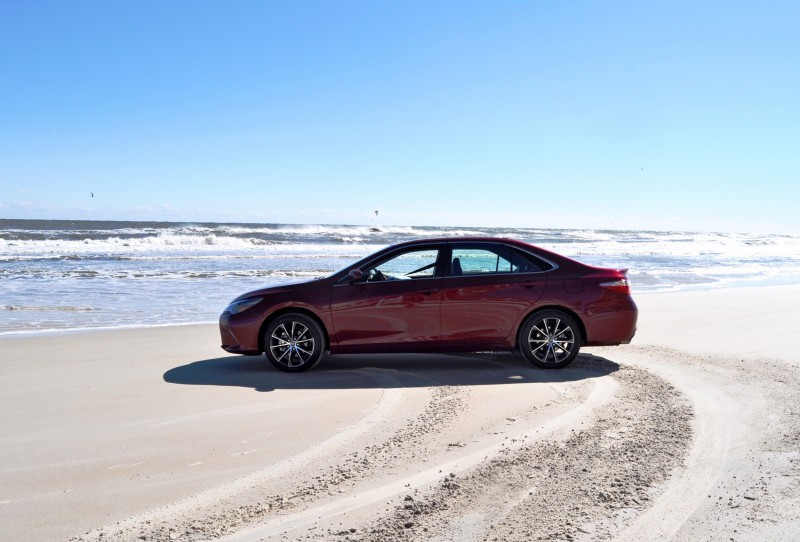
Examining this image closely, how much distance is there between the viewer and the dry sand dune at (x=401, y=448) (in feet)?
11.2

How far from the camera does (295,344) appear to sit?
23.9ft

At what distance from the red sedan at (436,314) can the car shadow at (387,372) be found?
0.73 feet

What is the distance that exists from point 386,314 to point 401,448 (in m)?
2.80

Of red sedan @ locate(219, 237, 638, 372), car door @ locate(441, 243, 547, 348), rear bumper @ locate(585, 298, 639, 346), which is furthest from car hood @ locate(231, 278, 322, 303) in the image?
rear bumper @ locate(585, 298, 639, 346)

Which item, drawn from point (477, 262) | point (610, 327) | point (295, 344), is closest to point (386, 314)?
point (295, 344)

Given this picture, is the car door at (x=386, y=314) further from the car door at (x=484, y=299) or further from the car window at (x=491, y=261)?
the car window at (x=491, y=261)

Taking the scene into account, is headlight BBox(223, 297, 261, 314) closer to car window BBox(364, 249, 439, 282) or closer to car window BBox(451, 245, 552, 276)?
car window BBox(364, 249, 439, 282)

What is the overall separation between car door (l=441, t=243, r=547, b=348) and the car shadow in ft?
1.28

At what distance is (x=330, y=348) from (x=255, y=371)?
0.85m

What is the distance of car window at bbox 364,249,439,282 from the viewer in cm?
745

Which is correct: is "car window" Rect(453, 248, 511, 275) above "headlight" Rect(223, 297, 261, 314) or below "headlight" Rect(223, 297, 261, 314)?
above

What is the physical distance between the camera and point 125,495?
3.78m

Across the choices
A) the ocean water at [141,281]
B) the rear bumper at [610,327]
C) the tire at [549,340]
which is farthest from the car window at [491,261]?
the ocean water at [141,281]

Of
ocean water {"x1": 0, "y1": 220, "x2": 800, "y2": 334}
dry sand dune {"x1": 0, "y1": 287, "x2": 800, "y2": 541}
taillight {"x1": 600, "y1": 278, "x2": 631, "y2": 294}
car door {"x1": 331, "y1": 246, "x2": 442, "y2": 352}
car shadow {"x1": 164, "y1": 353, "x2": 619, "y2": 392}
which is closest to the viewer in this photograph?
dry sand dune {"x1": 0, "y1": 287, "x2": 800, "y2": 541}
